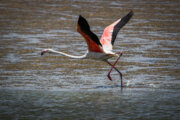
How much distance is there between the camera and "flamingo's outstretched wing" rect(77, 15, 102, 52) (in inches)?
403

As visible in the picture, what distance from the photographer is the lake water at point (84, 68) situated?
9817 millimetres

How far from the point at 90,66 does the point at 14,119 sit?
4.59 metres

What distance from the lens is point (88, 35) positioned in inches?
428

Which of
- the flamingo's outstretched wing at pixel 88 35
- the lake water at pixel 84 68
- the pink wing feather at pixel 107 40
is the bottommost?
the lake water at pixel 84 68

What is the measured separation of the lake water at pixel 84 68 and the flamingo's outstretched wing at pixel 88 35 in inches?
31.8

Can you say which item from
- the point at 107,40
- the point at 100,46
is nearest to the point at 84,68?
the point at 107,40

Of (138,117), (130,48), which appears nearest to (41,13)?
(130,48)

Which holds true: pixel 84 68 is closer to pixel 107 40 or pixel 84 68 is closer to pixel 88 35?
pixel 107 40

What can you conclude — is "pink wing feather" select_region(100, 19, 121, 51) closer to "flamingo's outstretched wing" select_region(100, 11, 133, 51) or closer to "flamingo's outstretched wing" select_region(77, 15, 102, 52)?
"flamingo's outstretched wing" select_region(100, 11, 133, 51)

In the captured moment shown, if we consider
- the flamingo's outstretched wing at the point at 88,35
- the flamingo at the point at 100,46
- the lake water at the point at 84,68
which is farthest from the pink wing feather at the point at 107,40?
the lake water at the point at 84,68

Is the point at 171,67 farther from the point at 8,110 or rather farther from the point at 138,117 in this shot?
the point at 8,110

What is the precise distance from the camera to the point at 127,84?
11781mm

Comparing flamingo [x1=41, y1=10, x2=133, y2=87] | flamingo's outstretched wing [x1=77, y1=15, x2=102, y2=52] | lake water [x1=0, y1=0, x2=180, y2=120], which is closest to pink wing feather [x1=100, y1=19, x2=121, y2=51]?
flamingo [x1=41, y1=10, x2=133, y2=87]

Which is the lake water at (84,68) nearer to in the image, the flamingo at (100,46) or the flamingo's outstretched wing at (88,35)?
the flamingo at (100,46)
